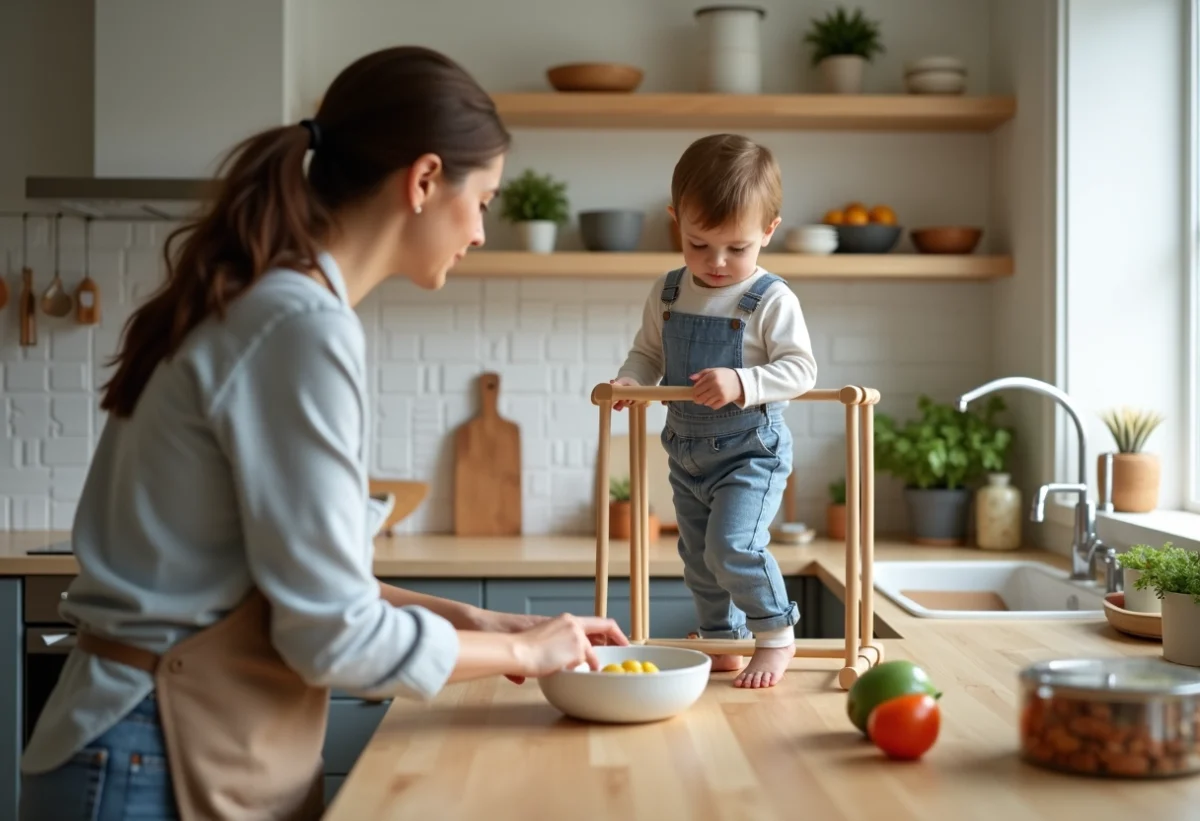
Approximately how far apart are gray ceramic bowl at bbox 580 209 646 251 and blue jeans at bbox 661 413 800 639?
1.60 m

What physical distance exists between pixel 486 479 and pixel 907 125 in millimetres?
1557

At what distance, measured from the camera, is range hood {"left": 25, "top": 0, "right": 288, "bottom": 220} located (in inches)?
138

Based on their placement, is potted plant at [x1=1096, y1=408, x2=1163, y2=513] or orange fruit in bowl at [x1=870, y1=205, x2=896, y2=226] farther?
orange fruit in bowl at [x1=870, y1=205, x2=896, y2=226]

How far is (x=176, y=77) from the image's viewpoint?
3.51 metres

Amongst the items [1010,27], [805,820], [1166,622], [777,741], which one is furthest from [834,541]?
[805,820]

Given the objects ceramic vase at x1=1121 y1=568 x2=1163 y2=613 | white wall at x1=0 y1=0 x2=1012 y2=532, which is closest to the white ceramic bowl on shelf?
white wall at x1=0 y1=0 x2=1012 y2=532

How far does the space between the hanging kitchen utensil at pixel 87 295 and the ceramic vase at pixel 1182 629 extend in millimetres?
2946

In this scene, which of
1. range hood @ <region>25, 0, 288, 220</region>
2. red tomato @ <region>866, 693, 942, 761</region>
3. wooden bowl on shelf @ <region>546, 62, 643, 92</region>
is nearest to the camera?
red tomato @ <region>866, 693, 942, 761</region>

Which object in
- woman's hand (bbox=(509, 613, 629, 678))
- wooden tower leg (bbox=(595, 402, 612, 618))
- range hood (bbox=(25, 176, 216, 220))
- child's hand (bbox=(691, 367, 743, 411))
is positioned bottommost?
woman's hand (bbox=(509, 613, 629, 678))

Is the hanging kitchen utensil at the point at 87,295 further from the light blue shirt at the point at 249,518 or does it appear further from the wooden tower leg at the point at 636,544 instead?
the light blue shirt at the point at 249,518

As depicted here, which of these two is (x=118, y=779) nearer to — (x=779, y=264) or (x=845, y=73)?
(x=779, y=264)

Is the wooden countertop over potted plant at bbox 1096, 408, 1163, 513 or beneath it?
beneath

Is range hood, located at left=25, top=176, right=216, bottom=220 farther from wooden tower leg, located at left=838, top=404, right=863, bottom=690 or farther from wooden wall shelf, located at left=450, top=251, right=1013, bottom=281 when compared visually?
wooden tower leg, located at left=838, top=404, right=863, bottom=690

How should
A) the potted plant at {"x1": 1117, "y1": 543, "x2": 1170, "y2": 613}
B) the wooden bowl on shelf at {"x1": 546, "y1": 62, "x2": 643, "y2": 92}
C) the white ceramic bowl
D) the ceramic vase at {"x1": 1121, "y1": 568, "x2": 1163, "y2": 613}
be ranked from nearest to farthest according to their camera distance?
1. the white ceramic bowl
2. the potted plant at {"x1": 1117, "y1": 543, "x2": 1170, "y2": 613}
3. the ceramic vase at {"x1": 1121, "y1": 568, "x2": 1163, "y2": 613}
4. the wooden bowl on shelf at {"x1": 546, "y1": 62, "x2": 643, "y2": 92}
